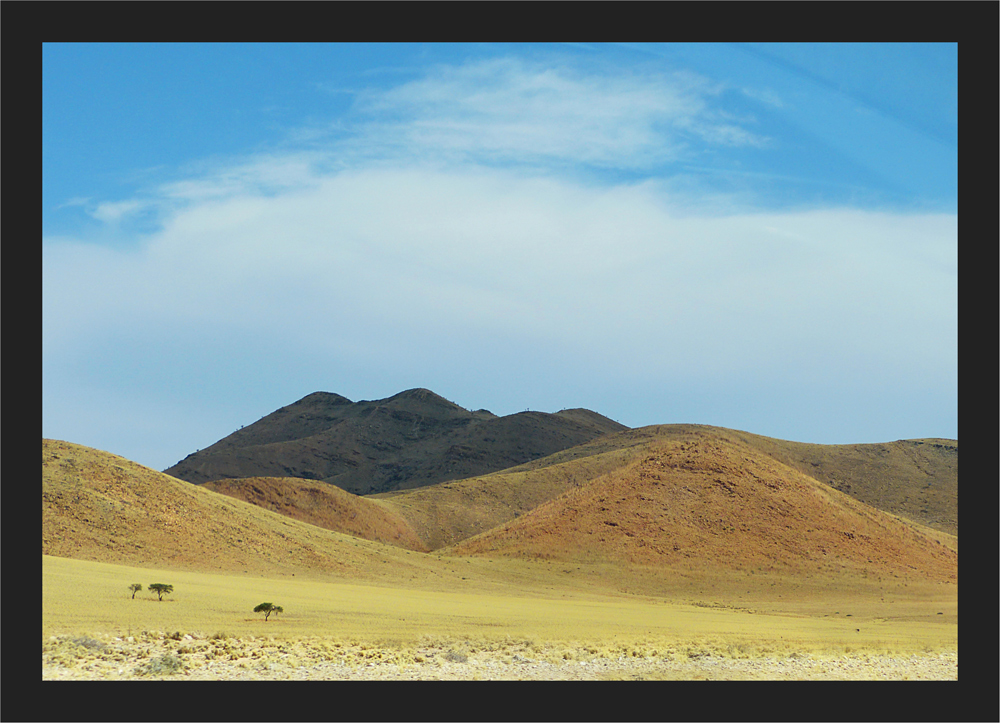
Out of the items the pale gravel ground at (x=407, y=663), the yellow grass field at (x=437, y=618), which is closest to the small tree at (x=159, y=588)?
the yellow grass field at (x=437, y=618)

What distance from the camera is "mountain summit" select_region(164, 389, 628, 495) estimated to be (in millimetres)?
158375

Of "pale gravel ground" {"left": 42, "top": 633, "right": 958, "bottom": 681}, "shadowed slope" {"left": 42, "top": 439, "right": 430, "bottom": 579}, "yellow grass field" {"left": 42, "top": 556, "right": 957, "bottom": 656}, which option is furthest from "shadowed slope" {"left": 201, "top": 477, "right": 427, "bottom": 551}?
"pale gravel ground" {"left": 42, "top": 633, "right": 958, "bottom": 681}

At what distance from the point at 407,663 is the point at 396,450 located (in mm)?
159925

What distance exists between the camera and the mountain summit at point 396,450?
158375 millimetres

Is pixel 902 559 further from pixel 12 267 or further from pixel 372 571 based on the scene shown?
pixel 12 267

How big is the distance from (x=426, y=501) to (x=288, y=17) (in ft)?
318

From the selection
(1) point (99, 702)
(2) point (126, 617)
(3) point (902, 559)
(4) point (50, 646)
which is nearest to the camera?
(1) point (99, 702)

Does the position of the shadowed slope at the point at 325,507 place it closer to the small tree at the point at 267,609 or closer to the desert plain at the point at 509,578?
the desert plain at the point at 509,578

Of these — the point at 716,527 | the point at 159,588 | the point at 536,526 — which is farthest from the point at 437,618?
the point at 716,527

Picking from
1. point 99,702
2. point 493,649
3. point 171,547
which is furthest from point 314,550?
point 99,702

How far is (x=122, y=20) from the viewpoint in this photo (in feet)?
49.9

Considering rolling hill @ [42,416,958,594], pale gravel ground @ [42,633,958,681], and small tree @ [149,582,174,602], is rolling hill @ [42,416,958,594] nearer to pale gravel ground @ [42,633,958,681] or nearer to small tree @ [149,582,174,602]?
small tree @ [149,582,174,602]

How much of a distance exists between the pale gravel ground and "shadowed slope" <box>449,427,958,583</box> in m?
37.9

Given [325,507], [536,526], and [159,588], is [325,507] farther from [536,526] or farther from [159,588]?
[159,588]
